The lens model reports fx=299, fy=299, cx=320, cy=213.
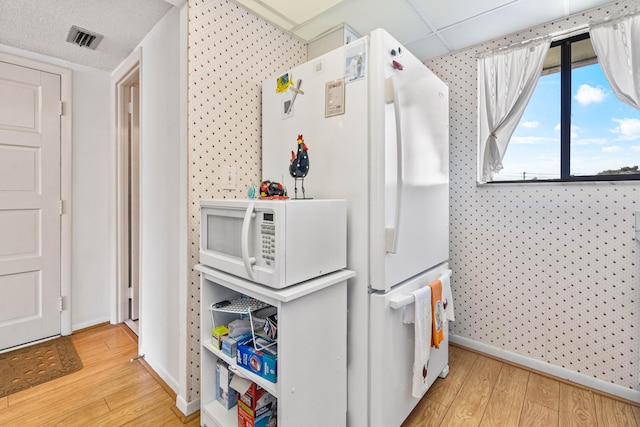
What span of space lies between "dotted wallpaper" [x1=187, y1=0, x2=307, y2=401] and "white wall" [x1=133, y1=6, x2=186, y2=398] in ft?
0.29

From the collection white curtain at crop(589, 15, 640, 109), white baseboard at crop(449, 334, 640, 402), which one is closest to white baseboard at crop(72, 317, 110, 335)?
white baseboard at crop(449, 334, 640, 402)

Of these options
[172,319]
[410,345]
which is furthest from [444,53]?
[172,319]

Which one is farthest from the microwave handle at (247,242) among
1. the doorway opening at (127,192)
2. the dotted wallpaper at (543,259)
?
the doorway opening at (127,192)

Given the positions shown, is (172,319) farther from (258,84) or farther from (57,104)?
(57,104)

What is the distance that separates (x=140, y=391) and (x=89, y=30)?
2446 millimetres

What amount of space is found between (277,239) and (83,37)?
7.68ft

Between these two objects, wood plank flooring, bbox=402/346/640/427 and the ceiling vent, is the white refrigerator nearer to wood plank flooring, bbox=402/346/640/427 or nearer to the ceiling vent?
wood plank flooring, bbox=402/346/640/427

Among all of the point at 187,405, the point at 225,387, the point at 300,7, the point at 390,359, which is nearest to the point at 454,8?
the point at 300,7

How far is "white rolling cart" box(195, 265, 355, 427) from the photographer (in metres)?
1.15

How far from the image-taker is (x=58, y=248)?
2562mm

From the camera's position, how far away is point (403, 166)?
1.39 meters

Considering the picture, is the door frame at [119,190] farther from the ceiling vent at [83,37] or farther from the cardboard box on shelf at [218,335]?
the cardboard box on shelf at [218,335]

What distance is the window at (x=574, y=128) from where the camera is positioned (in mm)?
1841

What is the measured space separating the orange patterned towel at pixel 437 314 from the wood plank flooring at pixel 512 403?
439 mm
